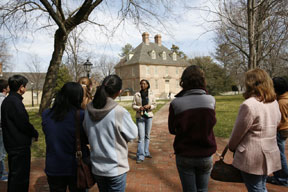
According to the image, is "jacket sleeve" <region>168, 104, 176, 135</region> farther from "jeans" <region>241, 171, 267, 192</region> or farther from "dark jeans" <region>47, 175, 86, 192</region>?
"dark jeans" <region>47, 175, 86, 192</region>

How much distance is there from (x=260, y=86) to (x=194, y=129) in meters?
0.94

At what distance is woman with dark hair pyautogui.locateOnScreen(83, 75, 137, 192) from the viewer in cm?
207

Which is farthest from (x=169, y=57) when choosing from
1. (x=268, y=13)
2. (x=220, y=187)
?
(x=220, y=187)

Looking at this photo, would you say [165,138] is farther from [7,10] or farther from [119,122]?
[7,10]

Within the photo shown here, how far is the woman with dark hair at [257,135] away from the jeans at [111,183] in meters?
1.37

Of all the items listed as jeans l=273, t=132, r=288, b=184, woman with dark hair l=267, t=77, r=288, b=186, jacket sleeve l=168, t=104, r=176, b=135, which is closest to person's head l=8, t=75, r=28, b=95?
jacket sleeve l=168, t=104, r=176, b=135

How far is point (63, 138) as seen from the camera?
2186mm

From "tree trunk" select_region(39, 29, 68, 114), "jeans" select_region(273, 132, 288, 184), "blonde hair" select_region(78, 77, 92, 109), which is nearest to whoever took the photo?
"blonde hair" select_region(78, 77, 92, 109)

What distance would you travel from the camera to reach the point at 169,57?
45.4 metres

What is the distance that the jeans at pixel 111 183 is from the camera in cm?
213

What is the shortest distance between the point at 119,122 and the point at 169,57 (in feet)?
147

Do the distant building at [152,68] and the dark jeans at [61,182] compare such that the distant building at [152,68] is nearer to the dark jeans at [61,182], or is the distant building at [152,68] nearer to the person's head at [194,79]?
the person's head at [194,79]

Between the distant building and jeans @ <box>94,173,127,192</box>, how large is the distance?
38204 mm

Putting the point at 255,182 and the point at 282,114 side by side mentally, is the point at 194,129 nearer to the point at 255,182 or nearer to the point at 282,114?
the point at 255,182
